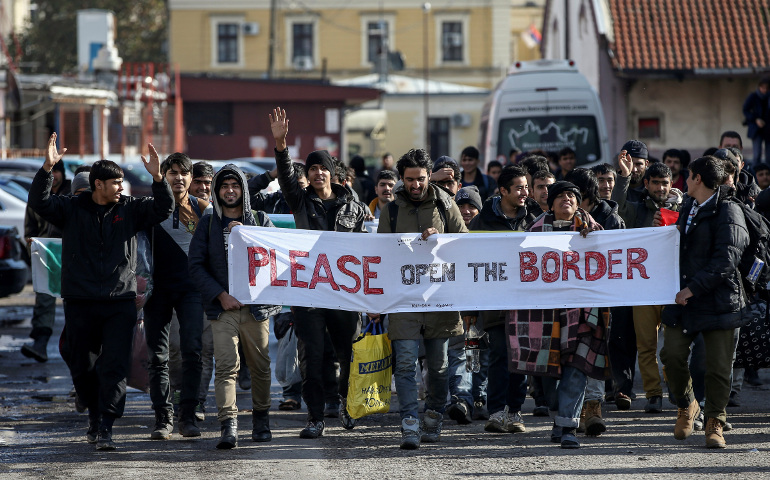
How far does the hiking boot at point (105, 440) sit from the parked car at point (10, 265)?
246 inches

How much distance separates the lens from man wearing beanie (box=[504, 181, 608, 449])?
25.9ft

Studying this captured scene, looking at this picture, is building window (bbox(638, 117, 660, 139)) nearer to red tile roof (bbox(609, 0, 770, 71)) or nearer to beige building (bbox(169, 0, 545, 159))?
red tile roof (bbox(609, 0, 770, 71))

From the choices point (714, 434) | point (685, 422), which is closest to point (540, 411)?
point (685, 422)

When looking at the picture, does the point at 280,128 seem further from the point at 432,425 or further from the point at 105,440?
the point at 105,440

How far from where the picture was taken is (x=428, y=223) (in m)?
8.30

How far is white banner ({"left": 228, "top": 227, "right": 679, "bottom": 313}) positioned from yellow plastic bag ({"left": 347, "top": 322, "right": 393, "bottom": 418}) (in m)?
0.26

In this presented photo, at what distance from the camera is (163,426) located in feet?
27.8

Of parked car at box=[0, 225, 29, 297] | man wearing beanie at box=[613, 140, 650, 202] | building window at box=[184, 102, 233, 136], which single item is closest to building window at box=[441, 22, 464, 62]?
building window at box=[184, 102, 233, 136]

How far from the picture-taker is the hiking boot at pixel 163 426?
27.6 feet

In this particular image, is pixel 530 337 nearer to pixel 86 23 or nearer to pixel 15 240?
pixel 15 240

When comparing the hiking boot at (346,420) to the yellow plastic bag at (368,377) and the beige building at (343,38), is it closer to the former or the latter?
the yellow plastic bag at (368,377)

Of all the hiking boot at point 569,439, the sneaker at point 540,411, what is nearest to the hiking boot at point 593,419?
the hiking boot at point 569,439

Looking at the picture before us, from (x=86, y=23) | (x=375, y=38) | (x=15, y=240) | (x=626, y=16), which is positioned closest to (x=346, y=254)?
(x=15, y=240)

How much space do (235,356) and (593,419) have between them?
8.26 ft
